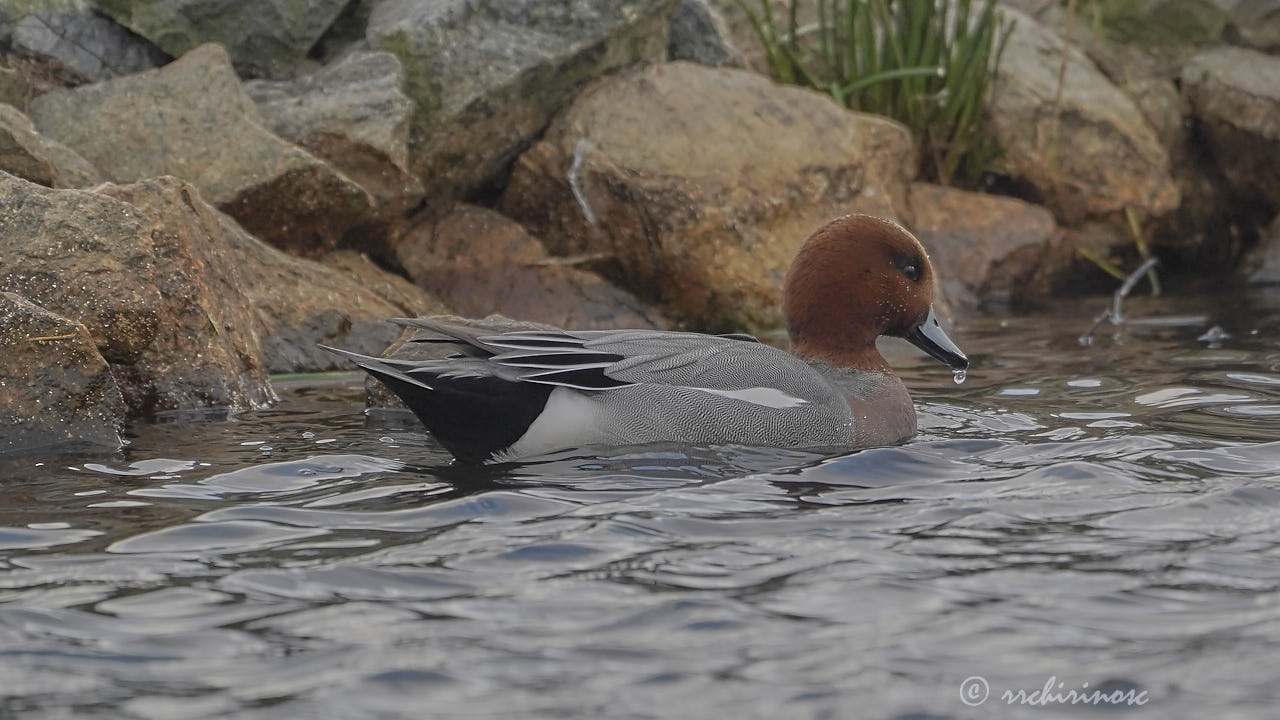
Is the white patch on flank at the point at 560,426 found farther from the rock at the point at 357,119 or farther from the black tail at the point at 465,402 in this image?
the rock at the point at 357,119

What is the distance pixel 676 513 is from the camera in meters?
3.73

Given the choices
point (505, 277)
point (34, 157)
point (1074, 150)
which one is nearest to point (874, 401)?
point (505, 277)

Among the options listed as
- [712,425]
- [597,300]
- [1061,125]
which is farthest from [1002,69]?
[712,425]

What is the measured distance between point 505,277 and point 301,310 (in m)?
1.37

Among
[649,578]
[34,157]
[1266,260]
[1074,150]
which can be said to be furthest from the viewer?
[1266,260]

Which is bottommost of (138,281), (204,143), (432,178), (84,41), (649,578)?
(649,578)

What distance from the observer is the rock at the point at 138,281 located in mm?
5051

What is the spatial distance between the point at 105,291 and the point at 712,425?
213 cm

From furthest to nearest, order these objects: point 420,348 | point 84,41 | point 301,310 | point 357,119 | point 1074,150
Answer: point 1074,150, point 84,41, point 357,119, point 301,310, point 420,348

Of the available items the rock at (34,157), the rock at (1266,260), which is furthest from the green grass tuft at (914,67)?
the rock at (34,157)

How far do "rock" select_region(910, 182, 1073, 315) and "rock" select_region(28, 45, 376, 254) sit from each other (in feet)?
12.1

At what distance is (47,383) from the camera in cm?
461

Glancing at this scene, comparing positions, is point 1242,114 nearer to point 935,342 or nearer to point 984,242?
point 984,242

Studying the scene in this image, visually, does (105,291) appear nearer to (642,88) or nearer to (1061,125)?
(642,88)
